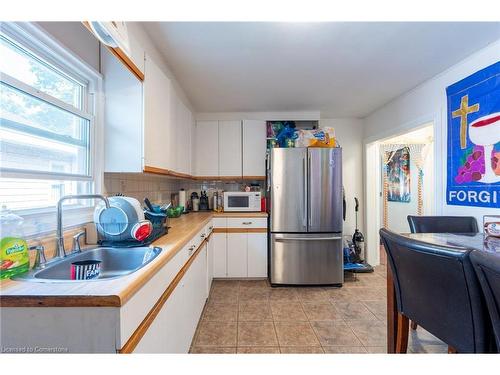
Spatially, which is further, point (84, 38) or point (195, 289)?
point (195, 289)

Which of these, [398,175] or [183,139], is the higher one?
[183,139]

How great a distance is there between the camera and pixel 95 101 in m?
1.56

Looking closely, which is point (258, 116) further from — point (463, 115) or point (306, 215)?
point (463, 115)

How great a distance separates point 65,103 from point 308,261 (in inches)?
105

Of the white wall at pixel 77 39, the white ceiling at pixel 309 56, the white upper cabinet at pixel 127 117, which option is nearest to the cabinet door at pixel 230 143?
the white ceiling at pixel 309 56

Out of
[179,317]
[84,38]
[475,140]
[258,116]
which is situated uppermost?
[258,116]

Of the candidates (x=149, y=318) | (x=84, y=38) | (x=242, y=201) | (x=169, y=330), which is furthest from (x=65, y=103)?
(x=242, y=201)

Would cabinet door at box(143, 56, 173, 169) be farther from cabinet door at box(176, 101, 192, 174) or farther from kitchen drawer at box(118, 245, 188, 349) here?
kitchen drawer at box(118, 245, 188, 349)

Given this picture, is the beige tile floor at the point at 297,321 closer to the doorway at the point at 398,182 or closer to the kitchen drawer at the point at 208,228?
the kitchen drawer at the point at 208,228

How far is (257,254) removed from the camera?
9.84 ft

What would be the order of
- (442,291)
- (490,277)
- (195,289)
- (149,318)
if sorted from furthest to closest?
(195,289) < (442,291) < (149,318) < (490,277)

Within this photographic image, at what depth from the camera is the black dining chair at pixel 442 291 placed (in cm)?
97

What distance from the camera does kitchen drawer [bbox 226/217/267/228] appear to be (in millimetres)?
2988
